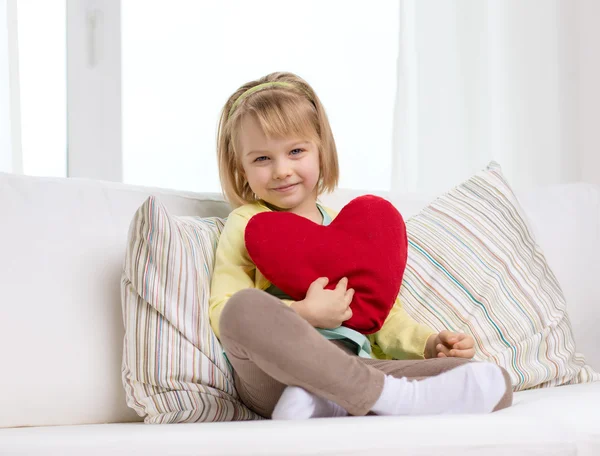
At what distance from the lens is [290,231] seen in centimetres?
121

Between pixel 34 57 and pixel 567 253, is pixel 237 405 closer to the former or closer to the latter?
pixel 567 253

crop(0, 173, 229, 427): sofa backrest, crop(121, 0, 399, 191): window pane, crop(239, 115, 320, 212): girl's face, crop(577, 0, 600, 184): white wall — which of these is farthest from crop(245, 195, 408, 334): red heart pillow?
crop(577, 0, 600, 184): white wall

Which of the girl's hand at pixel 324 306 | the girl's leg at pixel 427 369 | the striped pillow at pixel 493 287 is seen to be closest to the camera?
the girl's leg at pixel 427 369

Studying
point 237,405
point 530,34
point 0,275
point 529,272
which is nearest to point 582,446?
point 237,405

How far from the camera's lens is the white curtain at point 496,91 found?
2686mm

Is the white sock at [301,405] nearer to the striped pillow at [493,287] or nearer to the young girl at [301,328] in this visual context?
the young girl at [301,328]

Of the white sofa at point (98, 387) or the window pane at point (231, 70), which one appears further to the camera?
the window pane at point (231, 70)

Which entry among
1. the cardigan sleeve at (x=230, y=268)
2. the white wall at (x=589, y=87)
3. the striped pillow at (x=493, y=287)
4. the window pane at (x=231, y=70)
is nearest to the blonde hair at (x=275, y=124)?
the cardigan sleeve at (x=230, y=268)

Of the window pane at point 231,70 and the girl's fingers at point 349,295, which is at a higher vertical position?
the window pane at point 231,70

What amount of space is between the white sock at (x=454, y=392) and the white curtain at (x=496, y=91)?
1.73 meters

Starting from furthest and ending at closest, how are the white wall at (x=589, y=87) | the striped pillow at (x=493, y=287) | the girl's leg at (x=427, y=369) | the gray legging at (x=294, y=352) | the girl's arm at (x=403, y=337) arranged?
1. the white wall at (x=589, y=87)
2. the striped pillow at (x=493, y=287)
3. the girl's arm at (x=403, y=337)
4. the girl's leg at (x=427, y=369)
5. the gray legging at (x=294, y=352)

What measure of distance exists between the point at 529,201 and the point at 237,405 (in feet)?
2.94

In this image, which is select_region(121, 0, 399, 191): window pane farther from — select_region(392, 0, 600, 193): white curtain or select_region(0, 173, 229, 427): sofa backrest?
select_region(0, 173, 229, 427): sofa backrest

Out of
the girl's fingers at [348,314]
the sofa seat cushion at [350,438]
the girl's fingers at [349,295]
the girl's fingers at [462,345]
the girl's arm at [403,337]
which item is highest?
the girl's fingers at [349,295]
